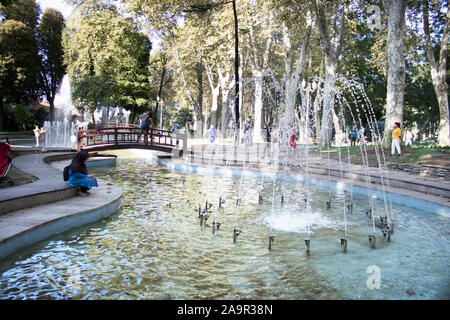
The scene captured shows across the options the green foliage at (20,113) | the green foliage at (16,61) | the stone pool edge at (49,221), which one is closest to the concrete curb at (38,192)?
the stone pool edge at (49,221)

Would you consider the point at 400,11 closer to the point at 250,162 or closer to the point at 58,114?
the point at 250,162

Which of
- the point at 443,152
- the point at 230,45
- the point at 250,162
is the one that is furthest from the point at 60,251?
the point at 230,45

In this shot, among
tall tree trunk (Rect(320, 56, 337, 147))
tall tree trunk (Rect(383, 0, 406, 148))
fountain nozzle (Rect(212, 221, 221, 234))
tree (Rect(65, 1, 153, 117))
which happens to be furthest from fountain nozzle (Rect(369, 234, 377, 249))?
tree (Rect(65, 1, 153, 117))

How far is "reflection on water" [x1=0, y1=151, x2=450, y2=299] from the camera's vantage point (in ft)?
16.0

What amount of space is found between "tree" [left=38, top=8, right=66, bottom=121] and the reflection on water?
39326 mm

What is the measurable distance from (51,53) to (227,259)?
1751 inches

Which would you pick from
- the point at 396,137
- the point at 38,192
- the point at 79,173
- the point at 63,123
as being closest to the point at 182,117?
the point at 63,123

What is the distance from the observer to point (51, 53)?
4341 cm

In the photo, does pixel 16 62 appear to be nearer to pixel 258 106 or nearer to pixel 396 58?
pixel 258 106

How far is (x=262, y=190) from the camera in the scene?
39.5 ft

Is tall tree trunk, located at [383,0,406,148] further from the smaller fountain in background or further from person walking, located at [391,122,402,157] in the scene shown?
the smaller fountain in background

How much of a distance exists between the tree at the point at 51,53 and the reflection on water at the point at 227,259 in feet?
129

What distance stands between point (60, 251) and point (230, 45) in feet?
73.2

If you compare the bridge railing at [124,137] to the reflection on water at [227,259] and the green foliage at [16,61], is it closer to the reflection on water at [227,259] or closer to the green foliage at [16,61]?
the reflection on water at [227,259]
